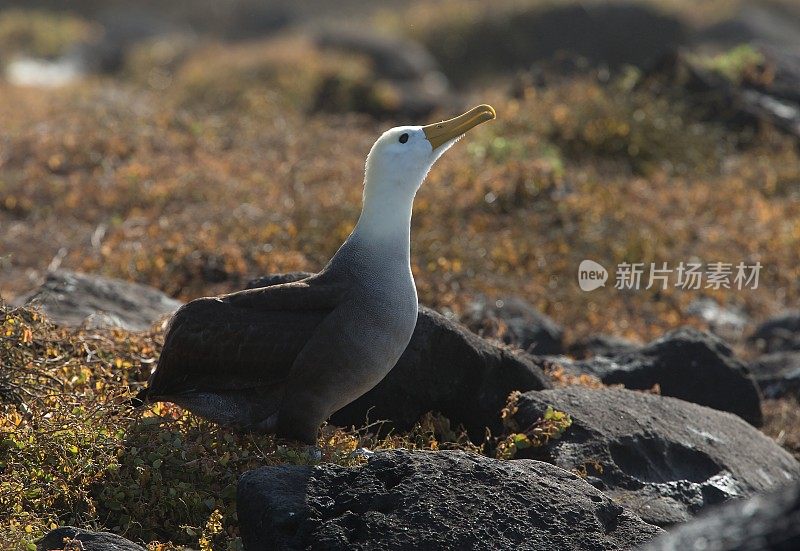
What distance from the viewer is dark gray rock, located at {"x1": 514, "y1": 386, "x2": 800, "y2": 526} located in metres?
5.53

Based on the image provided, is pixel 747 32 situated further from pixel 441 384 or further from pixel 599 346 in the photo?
pixel 441 384

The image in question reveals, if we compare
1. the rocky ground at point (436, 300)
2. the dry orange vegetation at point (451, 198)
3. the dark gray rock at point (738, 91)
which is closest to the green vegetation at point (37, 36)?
the rocky ground at point (436, 300)

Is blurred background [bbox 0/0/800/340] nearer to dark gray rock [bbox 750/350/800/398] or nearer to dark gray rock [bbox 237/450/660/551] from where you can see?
dark gray rock [bbox 750/350/800/398]

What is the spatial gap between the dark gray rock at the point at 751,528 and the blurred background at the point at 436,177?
5167mm

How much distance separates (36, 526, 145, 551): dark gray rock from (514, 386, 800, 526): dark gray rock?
2.02 m

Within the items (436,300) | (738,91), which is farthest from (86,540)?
(738,91)

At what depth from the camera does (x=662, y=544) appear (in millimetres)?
2861

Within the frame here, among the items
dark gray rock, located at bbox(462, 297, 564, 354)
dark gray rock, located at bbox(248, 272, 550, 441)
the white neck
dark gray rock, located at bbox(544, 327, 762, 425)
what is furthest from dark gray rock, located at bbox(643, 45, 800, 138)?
the white neck

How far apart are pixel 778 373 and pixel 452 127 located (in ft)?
12.2

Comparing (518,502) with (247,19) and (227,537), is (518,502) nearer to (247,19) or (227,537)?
(227,537)

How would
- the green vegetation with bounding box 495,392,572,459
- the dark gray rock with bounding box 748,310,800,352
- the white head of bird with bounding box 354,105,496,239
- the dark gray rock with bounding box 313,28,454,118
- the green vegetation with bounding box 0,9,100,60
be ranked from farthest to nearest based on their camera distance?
the green vegetation with bounding box 0,9,100,60 < the dark gray rock with bounding box 313,28,454,118 < the dark gray rock with bounding box 748,310,800,352 < the green vegetation with bounding box 495,392,572,459 < the white head of bird with bounding box 354,105,496,239

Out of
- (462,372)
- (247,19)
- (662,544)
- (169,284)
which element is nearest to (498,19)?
(247,19)

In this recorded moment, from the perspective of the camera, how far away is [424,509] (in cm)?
430

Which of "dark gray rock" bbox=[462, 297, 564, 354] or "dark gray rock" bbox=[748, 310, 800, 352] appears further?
"dark gray rock" bbox=[748, 310, 800, 352]
